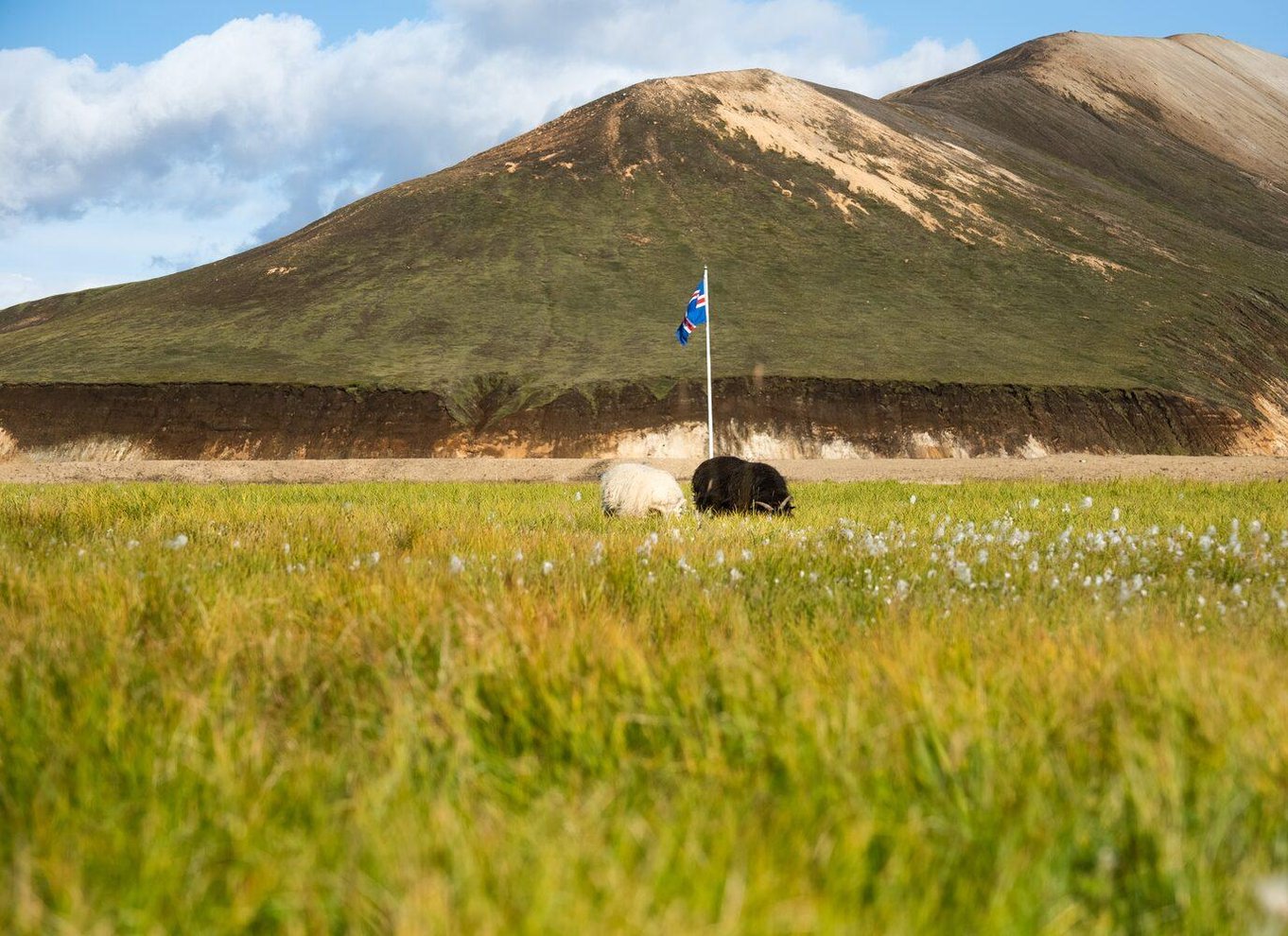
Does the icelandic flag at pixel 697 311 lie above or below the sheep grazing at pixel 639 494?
above

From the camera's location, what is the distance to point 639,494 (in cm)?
1354

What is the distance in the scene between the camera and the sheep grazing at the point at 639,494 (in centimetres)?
1341

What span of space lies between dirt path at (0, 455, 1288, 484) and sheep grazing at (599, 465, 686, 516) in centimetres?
1137

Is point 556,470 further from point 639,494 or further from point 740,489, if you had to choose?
point 639,494

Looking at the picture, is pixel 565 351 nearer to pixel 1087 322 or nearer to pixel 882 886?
pixel 1087 322

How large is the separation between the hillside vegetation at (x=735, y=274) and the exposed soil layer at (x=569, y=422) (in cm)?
151

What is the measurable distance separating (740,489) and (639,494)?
1.52m

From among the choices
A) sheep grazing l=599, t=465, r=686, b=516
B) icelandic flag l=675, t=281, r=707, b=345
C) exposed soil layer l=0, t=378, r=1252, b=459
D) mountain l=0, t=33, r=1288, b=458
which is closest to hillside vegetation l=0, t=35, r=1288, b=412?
mountain l=0, t=33, r=1288, b=458

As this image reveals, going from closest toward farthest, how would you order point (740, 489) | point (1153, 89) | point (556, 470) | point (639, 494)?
1. point (639, 494)
2. point (740, 489)
3. point (556, 470)
4. point (1153, 89)

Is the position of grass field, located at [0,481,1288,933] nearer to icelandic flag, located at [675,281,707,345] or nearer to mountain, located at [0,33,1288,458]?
icelandic flag, located at [675,281,707,345]

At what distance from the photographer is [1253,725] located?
113 inches

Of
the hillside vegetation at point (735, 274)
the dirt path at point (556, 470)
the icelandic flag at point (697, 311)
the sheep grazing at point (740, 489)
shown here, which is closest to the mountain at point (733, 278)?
the hillside vegetation at point (735, 274)

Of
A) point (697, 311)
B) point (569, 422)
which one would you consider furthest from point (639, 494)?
point (569, 422)

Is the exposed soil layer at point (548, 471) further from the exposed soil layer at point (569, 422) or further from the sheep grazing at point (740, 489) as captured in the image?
the exposed soil layer at point (569, 422)
